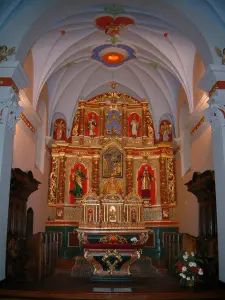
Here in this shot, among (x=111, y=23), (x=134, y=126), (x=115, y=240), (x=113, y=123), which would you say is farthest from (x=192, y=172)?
(x=111, y=23)

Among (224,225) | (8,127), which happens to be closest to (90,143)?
(8,127)

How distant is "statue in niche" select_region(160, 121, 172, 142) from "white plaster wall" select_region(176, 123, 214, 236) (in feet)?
4.18

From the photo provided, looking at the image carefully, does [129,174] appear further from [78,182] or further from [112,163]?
[78,182]

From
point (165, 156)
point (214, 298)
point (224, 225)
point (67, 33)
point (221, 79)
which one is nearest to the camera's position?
point (214, 298)

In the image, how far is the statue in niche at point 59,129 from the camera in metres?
15.2

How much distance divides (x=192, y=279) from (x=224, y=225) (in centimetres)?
127

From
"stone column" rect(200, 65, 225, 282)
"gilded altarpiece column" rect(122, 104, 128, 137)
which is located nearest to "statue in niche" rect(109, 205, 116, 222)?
"gilded altarpiece column" rect(122, 104, 128, 137)

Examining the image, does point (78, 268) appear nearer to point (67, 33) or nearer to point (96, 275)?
point (96, 275)

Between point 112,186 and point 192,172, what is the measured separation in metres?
3.68

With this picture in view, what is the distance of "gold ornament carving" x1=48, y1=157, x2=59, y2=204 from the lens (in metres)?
14.4

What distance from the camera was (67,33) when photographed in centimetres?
1102

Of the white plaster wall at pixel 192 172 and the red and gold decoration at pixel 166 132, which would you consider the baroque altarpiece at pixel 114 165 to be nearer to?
the red and gold decoration at pixel 166 132

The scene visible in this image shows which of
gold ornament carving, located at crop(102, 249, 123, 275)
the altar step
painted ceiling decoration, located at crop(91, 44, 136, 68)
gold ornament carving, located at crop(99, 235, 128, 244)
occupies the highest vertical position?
painted ceiling decoration, located at crop(91, 44, 136, 68)

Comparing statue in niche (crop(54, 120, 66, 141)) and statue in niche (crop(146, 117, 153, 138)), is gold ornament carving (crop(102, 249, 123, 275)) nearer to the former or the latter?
statue in niche (crop(54, 120, 66, 141))
